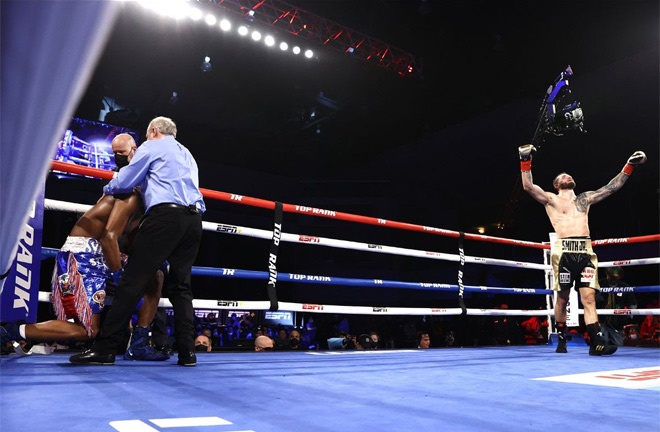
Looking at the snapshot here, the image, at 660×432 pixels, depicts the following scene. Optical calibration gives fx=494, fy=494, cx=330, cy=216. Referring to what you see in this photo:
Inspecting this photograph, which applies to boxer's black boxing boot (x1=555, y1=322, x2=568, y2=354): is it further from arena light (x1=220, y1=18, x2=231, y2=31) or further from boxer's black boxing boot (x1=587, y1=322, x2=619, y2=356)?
arena light (x1=220, y1=18, x2=231, y2=31)

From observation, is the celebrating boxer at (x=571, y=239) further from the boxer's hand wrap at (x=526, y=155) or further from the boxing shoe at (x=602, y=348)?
the boxing shoe at (x=602, y=348)

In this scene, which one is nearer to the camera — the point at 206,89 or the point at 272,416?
the point at 272,416

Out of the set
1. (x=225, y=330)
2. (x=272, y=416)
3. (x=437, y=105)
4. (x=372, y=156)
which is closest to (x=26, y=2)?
(x=272, y=416)

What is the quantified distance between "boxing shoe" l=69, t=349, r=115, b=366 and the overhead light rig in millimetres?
7340

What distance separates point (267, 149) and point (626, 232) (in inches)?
379

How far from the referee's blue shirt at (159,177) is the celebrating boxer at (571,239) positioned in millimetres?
2593

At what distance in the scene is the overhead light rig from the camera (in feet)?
28.8

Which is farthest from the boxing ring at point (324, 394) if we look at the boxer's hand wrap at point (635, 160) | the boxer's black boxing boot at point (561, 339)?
the boxer's hand wrap at point (635, 160)

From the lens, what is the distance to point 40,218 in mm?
2398

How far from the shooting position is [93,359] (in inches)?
84.1

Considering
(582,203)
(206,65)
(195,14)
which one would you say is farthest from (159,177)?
(206,65)

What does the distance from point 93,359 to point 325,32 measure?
862 centimetres

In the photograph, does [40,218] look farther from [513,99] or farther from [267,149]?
[267,149]

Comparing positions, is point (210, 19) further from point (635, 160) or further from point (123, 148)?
point (635, 160)
